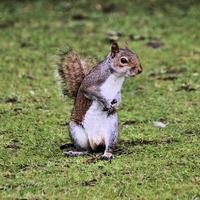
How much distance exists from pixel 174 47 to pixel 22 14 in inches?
130

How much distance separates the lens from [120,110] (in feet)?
28.0

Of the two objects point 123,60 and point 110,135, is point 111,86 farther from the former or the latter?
point 110,135

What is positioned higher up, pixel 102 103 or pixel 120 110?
pixel 102 103

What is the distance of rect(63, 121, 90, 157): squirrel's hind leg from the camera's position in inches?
254

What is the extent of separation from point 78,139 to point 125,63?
819mm

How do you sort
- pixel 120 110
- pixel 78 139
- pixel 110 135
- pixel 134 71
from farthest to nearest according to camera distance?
pixel 120 110
pixel 78 139
pixel 110 135
pixel 134 71

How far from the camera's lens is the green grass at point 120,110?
5.63m

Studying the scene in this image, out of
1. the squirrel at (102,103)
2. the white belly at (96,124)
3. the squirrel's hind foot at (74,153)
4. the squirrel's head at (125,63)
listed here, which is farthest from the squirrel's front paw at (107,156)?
the squirrel's head at (125,63)

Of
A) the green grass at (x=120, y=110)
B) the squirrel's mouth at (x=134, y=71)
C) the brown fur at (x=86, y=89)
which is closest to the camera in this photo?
the green grass at (x=120, y=110)

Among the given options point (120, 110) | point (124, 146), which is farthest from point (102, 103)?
point (120, 110)

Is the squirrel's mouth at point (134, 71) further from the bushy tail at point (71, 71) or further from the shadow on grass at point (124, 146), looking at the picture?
the shadow on grass at point (124, 146)

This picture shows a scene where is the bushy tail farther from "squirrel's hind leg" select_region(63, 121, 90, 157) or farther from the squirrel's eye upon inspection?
the squirrel's eye

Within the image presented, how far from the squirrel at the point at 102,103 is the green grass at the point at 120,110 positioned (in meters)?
0.16

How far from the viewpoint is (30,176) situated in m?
5.86
